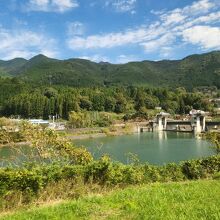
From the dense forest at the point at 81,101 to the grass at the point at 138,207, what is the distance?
88.9m

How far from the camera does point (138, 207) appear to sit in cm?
633

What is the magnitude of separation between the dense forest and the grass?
292 ft

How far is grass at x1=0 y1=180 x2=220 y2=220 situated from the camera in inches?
229

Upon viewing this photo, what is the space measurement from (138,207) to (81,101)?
319 feet

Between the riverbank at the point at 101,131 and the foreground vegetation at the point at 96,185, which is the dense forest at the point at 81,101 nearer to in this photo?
the riverbank at the point at 101,131

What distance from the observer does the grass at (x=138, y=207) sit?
5.82 m

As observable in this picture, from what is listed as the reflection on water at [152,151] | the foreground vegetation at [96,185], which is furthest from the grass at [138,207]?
the reflection on water at [152,151]

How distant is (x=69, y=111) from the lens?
95.0 metres

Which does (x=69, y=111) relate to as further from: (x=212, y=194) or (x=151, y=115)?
(x=212, y=194)

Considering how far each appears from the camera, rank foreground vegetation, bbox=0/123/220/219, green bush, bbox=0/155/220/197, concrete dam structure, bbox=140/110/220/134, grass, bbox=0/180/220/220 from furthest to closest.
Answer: concrete dam structure, bbox=140/110/220/134
green bush, bbox=0/155/220/197
foreground vegetation, bbox=0/123/220/219
grass, bbox=0/180/220/220

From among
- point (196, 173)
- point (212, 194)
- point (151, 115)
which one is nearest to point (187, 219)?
point (212, 194)

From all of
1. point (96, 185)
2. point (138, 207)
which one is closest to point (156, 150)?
point (96, 185)

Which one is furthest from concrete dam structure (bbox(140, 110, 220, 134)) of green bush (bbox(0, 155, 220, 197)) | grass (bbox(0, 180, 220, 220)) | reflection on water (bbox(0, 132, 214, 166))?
grass (bbox(0, 180, 220, 220))

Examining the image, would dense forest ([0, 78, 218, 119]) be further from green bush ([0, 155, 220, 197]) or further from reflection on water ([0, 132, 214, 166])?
green bush ([0, 155, 220, 197])
